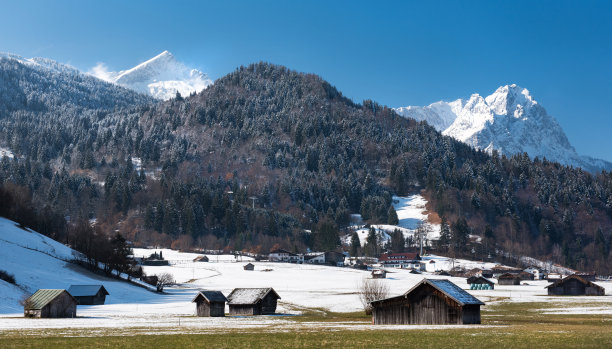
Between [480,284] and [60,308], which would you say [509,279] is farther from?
[60,308]

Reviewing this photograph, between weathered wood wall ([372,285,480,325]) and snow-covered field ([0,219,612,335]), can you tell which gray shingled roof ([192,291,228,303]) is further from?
weathered wood wall ([372,285,480,325])

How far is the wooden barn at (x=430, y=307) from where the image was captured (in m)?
56.5

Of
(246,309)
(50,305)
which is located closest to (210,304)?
(246,309)

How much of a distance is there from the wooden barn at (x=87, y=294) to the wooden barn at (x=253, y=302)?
1016 inches

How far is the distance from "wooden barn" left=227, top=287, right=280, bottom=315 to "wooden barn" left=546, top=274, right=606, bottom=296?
65.8m

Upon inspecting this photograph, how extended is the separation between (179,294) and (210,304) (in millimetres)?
40345

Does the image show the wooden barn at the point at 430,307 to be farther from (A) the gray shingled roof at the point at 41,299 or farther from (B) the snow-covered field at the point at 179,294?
(A) the gray shingled roof at the point at 41,299

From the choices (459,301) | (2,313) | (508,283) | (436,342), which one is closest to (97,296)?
(2,313)

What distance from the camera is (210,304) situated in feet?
249

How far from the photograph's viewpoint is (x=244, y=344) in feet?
121

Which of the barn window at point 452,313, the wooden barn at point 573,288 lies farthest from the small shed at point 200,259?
the barn window at point 452,313

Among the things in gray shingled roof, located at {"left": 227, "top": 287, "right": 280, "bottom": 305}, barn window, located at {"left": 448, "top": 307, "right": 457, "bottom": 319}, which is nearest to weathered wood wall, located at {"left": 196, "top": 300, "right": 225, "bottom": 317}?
gray shingled roof, located at {"left": 227, "top": 287, "right": 280, "bottom": 305}

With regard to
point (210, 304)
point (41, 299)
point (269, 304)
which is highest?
point (41, 299)

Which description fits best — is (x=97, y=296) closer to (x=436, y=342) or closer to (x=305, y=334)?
(x=305, y=334)
